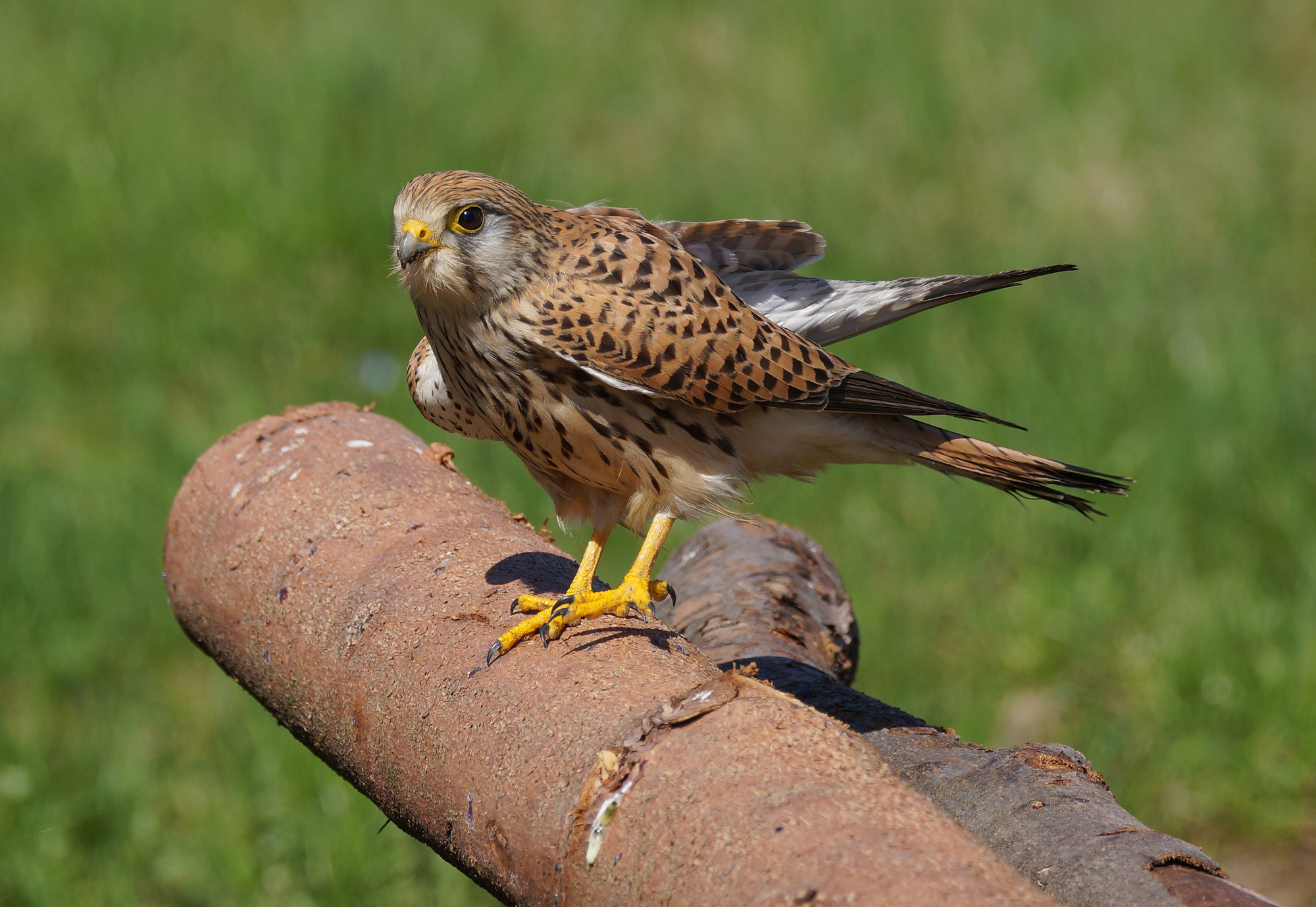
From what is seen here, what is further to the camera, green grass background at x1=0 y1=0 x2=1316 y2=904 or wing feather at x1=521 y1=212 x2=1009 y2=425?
green grass background at x1=0 y1=0 x2=1316 y2=904

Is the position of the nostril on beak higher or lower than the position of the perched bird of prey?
higher

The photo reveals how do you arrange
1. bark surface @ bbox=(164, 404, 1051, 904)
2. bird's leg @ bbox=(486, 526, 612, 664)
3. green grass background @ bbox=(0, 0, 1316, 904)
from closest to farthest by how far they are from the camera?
bark surface @ bbox=(164, 404, 1051, 904)
bird's leg @ bbox=(486, 526, 612, 664)
green grass background @ bbox=(0, 0, 1316, 904)

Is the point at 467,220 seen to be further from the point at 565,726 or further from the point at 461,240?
the point at 565,726

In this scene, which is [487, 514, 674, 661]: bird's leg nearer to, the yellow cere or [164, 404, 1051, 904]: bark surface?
[164, 404, 1051, 904]: bark surface

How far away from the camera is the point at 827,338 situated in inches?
140

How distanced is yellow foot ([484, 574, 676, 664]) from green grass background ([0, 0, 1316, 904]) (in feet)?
7.86

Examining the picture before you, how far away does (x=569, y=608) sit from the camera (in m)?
2.45

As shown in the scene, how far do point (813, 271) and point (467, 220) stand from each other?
194 inches

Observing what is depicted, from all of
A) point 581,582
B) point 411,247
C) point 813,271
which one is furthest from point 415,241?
point 813,271

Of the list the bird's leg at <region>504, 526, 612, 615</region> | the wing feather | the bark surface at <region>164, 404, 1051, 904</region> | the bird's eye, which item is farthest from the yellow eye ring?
the bird's leg at <region>504, 526, 612, 615</region>

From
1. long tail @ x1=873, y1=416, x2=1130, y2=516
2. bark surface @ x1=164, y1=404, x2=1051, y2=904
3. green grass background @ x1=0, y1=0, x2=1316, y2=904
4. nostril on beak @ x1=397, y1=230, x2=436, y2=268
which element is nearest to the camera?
bark surface @ x1=164, y1=404, x2=1051, y2=904

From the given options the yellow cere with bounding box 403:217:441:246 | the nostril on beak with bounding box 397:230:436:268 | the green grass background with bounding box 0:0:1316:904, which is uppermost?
the yellow cere with bounding box 403:217:441:246

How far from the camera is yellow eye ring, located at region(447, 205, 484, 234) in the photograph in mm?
2762

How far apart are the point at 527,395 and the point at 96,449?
458 centimetres
